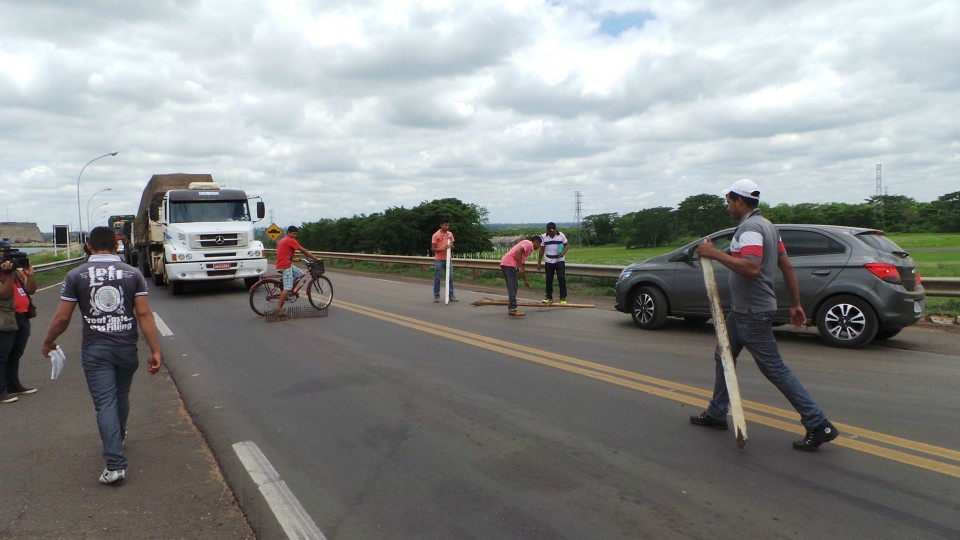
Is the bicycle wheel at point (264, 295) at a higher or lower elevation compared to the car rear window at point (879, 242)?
lower

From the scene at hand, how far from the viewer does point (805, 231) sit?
833 centimetres

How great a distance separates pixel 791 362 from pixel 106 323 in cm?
681

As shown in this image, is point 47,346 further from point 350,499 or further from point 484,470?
point 484,470

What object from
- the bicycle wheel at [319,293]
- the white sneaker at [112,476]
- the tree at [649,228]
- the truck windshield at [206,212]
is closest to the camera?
the white sneaker at [112,476]

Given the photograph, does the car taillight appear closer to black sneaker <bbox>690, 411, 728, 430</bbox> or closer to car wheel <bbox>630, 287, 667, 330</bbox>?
car wheel <bbox>630, 287, 667, 330</bbox>

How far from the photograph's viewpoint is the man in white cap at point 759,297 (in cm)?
423

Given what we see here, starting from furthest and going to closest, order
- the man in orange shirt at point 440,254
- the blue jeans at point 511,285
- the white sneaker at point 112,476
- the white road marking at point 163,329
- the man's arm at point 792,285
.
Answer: the man in orange shirt at point 440,254 < the blue jeans at point 511,285 < the white road marking at point 163,329 < the man's arm at point 792,285 < the white sneaker at point 112,476

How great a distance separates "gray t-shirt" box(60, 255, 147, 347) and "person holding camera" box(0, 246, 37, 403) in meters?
2.31

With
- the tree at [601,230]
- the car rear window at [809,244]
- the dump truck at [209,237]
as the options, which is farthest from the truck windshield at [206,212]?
the tree at [601,230]

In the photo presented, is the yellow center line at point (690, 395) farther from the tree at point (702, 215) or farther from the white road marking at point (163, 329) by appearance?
the tree at point (702, 215)

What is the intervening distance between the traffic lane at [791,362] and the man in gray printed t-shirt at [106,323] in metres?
4.82

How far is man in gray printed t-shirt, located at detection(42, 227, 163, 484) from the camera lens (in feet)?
13.5

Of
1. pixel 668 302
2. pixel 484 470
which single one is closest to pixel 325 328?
pixel 668 302

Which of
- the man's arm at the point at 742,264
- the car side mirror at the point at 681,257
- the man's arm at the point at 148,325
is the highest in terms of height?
the man's arm at the point at 742,264
